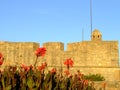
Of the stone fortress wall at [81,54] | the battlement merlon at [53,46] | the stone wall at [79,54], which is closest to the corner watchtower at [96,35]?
the stone fortress wall at [81,54]

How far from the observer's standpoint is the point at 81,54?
25.5m

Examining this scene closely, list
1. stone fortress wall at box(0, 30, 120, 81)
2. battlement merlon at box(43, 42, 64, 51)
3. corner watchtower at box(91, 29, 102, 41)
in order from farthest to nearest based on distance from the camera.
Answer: corner watchtower at box(91, 29, 102, 41) < battlement merlon at box(43, 42, 64, 51) < stone fortress wall at box(0, 30, 120, 81)

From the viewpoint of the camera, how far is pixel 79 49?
25.5 m

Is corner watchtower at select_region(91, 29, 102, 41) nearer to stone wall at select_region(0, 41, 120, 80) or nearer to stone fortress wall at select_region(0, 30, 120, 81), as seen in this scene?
stone fortress wall at select_region(0, 30, 120, 81)

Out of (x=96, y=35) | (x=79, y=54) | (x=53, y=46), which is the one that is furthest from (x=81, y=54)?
(x=53, y=46)

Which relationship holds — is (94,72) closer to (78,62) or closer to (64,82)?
(78,62)

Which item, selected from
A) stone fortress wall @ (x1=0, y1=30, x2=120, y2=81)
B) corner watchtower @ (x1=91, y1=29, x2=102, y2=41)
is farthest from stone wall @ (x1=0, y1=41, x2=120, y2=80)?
corner watchtower @ (x1=91, y1=29, x2=102, y2=41)

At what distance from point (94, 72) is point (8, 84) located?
20.4 meters

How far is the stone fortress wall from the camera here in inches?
992

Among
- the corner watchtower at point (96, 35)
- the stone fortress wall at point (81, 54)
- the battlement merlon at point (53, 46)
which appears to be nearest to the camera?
the stone fortress wall at point (81, 54)

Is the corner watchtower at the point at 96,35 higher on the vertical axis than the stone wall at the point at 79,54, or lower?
higher

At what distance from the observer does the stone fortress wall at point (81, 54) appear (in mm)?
25188

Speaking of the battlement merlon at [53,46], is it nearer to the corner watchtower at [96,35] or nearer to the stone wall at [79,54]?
the stone wall at [79,54]

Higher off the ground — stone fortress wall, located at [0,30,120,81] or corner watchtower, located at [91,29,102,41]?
corner watchtower, located at [91,29,102,41]
